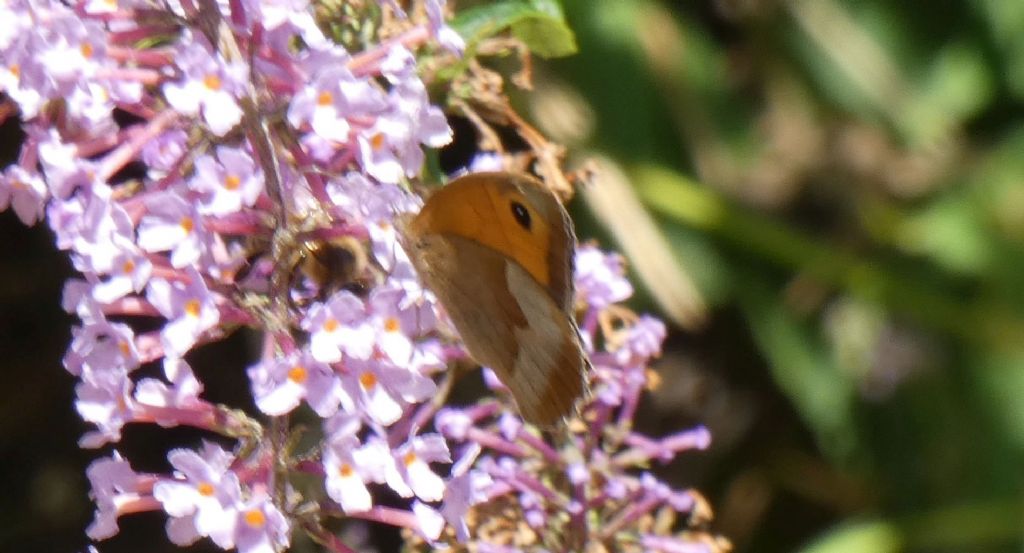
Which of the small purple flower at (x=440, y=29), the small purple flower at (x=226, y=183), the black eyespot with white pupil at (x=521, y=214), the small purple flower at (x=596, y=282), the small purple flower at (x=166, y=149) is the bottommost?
the small purple flower at (x=596, y=282)

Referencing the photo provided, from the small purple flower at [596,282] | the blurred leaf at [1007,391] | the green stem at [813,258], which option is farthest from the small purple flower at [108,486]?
the blurred leaf at [1007,391]

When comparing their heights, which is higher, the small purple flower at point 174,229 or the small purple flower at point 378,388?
the small purple flower at point 174,229

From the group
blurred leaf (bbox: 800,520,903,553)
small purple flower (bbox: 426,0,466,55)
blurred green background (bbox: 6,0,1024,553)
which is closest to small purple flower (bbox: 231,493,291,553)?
small purple flower (bbox: 426,0,466,55)

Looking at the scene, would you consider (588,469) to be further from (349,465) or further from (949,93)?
(949,93)

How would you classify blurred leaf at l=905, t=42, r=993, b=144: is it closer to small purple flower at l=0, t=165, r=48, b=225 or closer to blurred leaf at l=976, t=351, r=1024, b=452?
blurred leaf at l=976, t=351, r=1024, b=452

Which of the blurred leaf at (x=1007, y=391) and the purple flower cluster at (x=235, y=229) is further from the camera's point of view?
the blurred leaf at (x=1007, y=391)

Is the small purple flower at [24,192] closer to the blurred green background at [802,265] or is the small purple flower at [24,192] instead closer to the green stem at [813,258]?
the blurred green background at [802,265]
